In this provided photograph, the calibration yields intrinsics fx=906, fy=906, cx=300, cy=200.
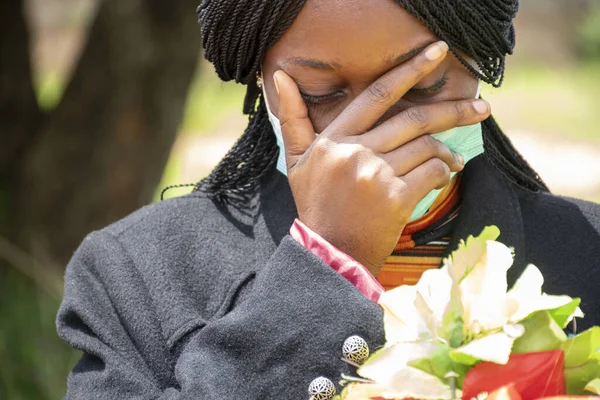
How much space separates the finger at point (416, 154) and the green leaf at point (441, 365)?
66cm

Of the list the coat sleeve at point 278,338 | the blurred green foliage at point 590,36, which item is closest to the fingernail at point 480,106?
the coat sleeve at point 278,338

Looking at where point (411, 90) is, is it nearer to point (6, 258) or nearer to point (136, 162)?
point (136, 162)

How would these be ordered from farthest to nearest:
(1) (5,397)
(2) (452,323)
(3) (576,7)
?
(3) (576,7) → (1) (5,397) → (2) (452,323)

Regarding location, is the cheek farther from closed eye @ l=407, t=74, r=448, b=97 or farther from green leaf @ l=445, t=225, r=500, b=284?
green leaf @ l=445, t=225, r=500, b=284

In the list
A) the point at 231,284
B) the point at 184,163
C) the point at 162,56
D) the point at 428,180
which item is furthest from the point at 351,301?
the point at 184,163

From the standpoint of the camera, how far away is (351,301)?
1807mm

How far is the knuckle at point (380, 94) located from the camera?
1.93 m

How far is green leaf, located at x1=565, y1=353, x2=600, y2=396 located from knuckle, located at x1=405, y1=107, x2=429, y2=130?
2.45ft

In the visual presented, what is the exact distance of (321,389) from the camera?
1820 mm

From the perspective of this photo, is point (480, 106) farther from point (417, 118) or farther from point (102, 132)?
point (102, 132)

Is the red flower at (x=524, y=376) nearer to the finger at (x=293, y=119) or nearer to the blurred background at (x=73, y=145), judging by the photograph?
the finger at (x=293, y=119)

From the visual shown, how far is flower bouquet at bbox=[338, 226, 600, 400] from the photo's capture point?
128 cm

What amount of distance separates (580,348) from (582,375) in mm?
40

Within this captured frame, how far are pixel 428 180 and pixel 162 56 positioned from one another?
107 inches
